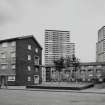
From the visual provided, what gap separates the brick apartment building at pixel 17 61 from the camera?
47.0m

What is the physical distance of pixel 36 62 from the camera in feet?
176

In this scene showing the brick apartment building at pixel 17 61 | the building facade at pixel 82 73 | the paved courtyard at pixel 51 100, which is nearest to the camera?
the paved courtyard at pixel 51 100

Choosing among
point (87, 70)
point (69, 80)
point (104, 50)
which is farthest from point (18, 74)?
point (104, 50)

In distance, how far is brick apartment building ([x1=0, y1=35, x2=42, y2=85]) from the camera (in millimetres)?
47000

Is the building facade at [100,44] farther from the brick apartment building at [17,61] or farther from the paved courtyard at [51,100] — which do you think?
the paved courtyard at [51,100]

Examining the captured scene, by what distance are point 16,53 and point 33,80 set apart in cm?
832

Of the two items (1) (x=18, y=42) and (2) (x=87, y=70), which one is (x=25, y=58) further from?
(2) (x=87, y=70)

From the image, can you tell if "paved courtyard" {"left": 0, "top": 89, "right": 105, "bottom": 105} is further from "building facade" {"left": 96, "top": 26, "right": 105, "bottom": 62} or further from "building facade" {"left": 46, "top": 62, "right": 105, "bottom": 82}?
"building facade" {"left": 96, "top": 26, "right": 105, "bottom": 62}

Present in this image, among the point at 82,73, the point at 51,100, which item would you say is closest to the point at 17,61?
the point at 82,73

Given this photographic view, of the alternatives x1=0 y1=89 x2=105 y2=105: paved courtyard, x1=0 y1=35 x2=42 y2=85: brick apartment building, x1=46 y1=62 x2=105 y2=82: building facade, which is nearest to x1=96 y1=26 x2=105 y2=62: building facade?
x1=46 y1=62 x2=105 y2=82: building facade

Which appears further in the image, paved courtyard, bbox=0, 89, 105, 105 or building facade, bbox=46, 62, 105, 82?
building facade, bbox=46, 62, 105, 82

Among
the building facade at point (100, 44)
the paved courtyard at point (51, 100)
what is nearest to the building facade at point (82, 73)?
the paved courtyard at point (51, 100)

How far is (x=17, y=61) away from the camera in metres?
47.1

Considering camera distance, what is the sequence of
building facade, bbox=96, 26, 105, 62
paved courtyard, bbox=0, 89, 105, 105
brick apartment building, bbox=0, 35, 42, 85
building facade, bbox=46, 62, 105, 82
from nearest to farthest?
paved courtyard, bbox=0, 89, 105, 105 < brick apartment building, bbox=0, 35, 42, 85 < building facade, bbox=46, 62, 105, 82 < building facade, bbox=96, 26, 105, 62
